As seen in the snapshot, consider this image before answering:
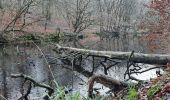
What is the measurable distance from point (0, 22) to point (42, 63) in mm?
17426

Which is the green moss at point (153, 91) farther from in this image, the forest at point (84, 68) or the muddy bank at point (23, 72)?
the muddy bank at point (23, 72)

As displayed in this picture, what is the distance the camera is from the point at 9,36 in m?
35.8

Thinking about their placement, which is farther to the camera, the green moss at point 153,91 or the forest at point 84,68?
the forest at point 84,68

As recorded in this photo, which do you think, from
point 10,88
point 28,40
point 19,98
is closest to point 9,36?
point 28,40

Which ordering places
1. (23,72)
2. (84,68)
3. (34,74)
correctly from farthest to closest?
(84,68) < (23,72) < (34,74)

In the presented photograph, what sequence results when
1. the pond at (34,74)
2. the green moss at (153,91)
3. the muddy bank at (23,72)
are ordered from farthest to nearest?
the pond at (34,74)
the muddy bank at (23,72)
the green moss at (153,91)

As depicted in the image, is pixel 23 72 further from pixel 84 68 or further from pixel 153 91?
pixel 153 91

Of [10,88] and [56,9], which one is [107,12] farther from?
[10,88]

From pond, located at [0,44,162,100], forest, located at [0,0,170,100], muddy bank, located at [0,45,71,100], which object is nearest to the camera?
forest, located at [0,0,170,100]

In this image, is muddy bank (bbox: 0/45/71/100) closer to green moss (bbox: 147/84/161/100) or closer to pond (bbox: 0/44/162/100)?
pond (bbox: 0/44/162/100)

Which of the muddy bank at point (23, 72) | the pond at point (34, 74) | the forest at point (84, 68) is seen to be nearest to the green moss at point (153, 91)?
the forest at point (84, 68)

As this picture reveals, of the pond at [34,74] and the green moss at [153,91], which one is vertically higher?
the green moss at [153,91]

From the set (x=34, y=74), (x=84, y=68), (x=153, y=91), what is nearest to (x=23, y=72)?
(x=34, y=74)

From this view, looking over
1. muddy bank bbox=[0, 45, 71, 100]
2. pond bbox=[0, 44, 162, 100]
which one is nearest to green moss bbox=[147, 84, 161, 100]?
pond bbox=[0, 44, 162, 100]
